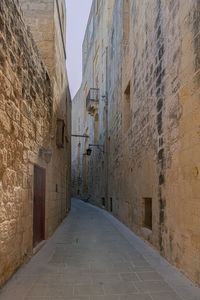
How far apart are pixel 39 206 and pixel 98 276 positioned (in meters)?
2.27

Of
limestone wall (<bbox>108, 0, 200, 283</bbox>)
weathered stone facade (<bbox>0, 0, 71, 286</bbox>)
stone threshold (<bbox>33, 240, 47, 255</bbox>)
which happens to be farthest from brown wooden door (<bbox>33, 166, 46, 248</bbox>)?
limestone wall (<bbox>108, 0, 200, 283</bbox>)

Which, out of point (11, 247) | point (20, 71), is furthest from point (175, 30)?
point (11, 247)

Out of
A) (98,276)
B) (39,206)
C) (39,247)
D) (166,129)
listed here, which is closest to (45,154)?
(39,206)

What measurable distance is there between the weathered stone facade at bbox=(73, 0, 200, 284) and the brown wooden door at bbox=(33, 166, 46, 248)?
2.31 metres

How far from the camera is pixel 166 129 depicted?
4.54m

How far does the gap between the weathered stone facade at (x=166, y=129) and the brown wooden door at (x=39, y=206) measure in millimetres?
2310

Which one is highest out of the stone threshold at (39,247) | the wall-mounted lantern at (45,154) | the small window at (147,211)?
the wall-mounted lantern at (45,154)

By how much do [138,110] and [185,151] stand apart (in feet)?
10.8

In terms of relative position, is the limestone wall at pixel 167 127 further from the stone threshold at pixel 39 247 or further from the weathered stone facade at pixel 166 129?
the stone threshold at pixel 39 247

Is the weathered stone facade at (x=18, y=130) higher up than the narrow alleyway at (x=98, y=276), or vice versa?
the weathered stone facade at (x=18, y=130)

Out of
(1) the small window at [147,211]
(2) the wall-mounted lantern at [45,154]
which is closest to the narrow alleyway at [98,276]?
(1) the small window at [147,211]

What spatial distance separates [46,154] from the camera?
5.86m

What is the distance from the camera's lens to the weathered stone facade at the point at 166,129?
345 centimetres

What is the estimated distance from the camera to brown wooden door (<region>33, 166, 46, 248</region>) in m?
5.01
